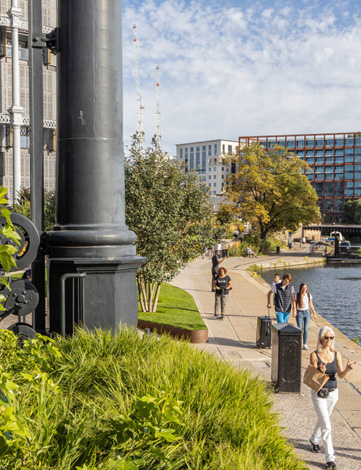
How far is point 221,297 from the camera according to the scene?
16.8 m

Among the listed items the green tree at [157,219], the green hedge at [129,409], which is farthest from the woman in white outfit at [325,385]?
the green tree at [157,219]

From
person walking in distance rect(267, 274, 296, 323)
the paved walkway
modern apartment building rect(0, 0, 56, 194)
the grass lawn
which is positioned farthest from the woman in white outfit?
modern apartment building rect(0, 0, 56, 194)

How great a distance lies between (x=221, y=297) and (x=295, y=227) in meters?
46.9

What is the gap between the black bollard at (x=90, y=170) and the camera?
438cm

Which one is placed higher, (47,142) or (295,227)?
(47,142)

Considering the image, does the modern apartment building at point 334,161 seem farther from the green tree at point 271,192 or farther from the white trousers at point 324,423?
the white trousers at point 324,423

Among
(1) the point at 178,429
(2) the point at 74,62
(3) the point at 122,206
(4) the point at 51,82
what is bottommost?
(1) the point at 178,429

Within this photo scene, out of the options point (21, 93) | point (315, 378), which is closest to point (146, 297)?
point (315, 378)

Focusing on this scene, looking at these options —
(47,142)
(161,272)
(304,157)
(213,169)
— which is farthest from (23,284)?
(213,169)

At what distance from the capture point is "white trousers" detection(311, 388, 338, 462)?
590 cm

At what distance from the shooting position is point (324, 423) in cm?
606

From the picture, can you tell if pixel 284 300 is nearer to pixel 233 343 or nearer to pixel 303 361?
pixel 233 343

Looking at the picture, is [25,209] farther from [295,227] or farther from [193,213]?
[295,227]

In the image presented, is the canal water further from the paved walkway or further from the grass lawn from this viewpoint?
the grass lawn
